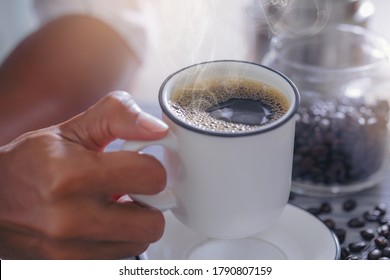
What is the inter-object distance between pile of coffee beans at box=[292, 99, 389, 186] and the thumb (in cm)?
35

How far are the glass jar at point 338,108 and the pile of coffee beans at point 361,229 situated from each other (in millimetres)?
41

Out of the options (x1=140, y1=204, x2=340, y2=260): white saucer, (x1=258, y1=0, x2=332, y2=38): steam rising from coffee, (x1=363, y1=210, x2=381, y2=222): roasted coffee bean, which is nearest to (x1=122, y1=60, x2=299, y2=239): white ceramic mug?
(x1=140, y1=204, x2=340, y2=260): white saucer

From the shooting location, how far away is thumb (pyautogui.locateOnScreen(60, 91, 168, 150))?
0.58 metres

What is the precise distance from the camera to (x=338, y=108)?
3.08 feet

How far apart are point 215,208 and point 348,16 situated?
2.33 feet

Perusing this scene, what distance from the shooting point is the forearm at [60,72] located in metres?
1.04

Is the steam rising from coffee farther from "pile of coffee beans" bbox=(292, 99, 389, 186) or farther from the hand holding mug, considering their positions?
the hand holding mug

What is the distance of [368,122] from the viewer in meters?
0.90

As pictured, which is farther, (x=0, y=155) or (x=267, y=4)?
(x=267, y=4)

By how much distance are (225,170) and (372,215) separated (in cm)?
32

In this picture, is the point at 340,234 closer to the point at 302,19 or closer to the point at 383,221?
the point at 383,221

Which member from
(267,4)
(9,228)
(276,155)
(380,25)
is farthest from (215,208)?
(380,25)

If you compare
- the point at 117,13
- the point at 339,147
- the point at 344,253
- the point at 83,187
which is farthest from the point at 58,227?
the point at 117,13
